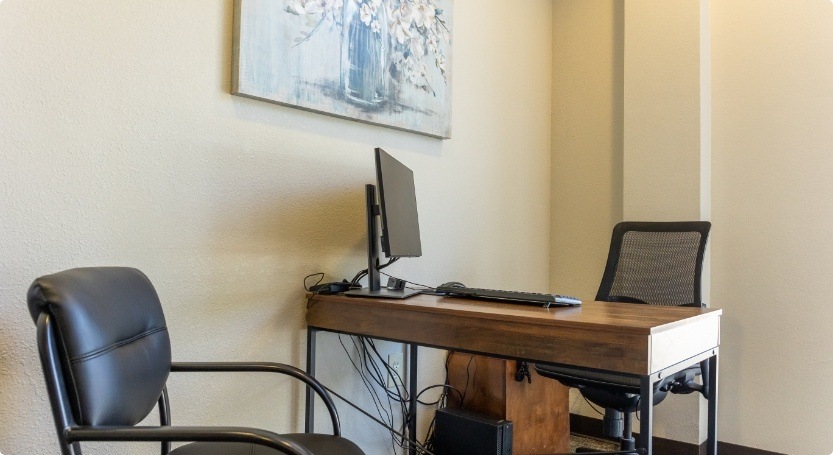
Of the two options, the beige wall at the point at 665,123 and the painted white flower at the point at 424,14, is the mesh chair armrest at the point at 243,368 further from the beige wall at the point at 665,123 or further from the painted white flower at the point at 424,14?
the beige wall at the point at 665,123

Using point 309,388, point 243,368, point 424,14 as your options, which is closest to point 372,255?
point 309,388

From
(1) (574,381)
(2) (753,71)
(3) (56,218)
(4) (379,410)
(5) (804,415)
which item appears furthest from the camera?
(2) (753,71)

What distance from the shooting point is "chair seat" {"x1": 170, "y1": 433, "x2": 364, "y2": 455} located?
129 cm

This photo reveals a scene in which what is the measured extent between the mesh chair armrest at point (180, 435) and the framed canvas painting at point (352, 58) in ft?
3.70

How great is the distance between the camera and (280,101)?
6.22ft

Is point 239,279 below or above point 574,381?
above

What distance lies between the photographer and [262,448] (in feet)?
4.37

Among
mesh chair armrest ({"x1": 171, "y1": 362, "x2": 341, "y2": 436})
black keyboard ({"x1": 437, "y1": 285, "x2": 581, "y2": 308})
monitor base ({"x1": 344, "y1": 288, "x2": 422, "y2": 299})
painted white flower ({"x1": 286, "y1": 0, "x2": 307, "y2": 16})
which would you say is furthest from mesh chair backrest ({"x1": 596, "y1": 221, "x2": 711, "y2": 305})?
painted white flower ({"x1": 286, "y1": 0, "x2": 307, "y2": 16})

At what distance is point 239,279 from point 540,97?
2.14 m

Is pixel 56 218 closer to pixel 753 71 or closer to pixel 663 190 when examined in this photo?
pixel 663 190

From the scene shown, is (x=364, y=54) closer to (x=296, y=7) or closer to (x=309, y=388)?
(x=296, y=7)

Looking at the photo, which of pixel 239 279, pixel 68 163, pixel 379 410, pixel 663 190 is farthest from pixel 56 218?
pixel 663 190

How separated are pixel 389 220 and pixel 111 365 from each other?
2.96ft

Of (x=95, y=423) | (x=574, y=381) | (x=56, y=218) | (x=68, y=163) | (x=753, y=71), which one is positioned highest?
(x=753, y=71)
